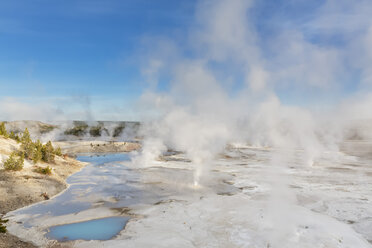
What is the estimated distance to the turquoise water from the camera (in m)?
11.2

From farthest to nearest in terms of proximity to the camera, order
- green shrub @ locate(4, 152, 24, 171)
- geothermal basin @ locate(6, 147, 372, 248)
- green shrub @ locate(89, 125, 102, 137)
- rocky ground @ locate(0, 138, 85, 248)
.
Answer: green shrub @ locate(89, 125, 102, 137), green shrub @ locate(4, 152, 24, 171), rocky ground @ locate(0, 138, 85, 248), geothermal basin @ locate(6, 147, 372, 248)

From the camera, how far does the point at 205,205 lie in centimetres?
1551

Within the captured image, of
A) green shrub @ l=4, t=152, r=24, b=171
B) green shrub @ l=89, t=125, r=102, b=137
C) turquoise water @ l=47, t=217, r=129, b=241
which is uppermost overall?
green shrub @ l=89, t=125, r=102, b=137

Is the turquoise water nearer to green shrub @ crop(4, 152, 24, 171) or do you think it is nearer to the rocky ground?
the rocky ground

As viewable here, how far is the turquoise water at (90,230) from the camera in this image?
1123 centimetres

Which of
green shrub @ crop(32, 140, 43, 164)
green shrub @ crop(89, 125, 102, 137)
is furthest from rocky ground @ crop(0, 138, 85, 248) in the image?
green shrub @ crop(89, 125, 102, 137)

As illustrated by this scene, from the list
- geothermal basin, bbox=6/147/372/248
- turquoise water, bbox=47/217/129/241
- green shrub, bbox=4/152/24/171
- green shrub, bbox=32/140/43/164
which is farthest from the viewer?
green shrub, bbox=32/140/43/164

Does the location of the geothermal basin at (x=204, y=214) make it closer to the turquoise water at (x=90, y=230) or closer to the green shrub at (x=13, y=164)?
the turquoise water at (x=90, y=230)

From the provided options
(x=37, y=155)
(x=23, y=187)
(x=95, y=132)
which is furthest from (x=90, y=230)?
(x=95, y=132)

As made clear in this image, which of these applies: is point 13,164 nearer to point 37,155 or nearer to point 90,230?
point 37,155

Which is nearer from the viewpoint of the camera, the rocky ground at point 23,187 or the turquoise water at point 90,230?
the turquoise water at point 90,230

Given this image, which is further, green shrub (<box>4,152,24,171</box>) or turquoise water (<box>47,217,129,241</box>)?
green shrub (<box>4,152,24,171</box>)

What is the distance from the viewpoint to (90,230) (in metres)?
12.0

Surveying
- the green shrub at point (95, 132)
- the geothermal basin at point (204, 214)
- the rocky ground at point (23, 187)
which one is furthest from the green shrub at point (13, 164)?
the green shrub at point (95, 132)
